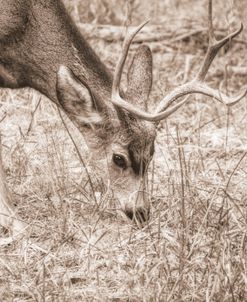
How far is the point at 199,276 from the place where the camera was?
15.3ft

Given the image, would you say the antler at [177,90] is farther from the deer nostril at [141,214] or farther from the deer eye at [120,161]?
the deer nostril at [141,214]

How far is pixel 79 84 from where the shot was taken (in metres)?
5.79

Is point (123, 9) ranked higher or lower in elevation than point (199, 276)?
higher

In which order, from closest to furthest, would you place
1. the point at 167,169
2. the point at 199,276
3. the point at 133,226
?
the point at 199,276
the point at 133,226
the point at 167,169

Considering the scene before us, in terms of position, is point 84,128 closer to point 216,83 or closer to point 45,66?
point 45,66

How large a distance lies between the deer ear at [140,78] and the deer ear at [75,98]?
30 centimetres

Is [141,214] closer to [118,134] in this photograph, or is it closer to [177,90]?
[118,134]

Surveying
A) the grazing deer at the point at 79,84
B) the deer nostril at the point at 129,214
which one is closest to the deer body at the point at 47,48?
the grazing deer at the point at 79,84

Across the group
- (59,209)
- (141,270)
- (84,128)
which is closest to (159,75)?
(84,128)

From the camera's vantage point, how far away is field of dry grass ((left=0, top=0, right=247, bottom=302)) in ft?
14.9

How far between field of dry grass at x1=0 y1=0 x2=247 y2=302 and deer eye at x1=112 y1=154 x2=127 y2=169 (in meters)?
0.21

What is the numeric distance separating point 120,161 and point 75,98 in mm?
562

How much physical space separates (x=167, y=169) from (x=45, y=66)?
1407 millimetres

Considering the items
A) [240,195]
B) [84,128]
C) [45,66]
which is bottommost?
[240,195]
